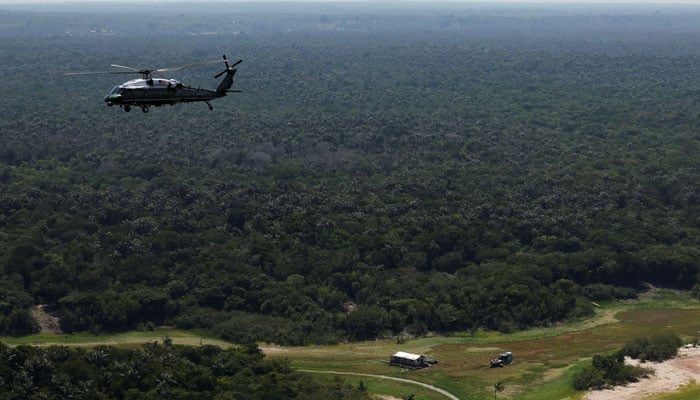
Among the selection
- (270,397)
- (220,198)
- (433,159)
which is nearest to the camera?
(270,397)

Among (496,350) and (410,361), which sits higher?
(410,361)

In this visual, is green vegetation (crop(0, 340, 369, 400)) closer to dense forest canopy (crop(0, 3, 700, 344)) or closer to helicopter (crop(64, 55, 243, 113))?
dense forest canopy (crop(0, 3, 700, 344))

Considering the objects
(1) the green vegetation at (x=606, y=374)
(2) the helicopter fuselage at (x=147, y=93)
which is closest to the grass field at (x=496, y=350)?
(1) the green vegetation at (x=606, y=374)

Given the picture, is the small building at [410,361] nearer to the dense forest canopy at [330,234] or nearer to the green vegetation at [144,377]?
the green vegetation at [144,377]

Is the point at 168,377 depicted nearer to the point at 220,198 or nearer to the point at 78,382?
the point at 78,382

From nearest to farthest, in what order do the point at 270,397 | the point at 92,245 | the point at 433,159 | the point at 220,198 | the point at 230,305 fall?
the point at 270,397, the point at 230,305, the point at 92,245, the point at 220,198, the point at 433,159

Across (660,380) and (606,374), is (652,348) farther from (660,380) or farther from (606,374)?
(606,374)

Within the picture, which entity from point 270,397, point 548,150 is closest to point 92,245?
point 270,397

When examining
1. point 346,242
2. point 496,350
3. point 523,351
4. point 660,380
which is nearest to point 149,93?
point 496,350
